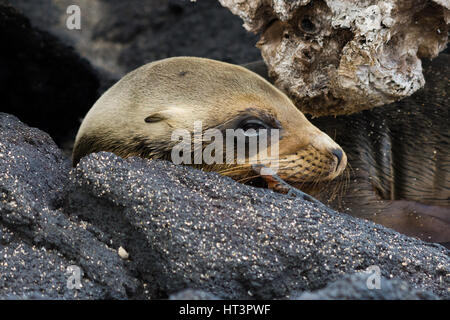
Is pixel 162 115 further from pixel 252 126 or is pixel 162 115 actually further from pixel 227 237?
pixel 227 237

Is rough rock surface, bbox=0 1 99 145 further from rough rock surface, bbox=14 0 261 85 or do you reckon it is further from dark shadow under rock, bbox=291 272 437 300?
dark shadow under rock, bbox=291 272 437 300

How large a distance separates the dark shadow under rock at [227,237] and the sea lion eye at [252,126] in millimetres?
353

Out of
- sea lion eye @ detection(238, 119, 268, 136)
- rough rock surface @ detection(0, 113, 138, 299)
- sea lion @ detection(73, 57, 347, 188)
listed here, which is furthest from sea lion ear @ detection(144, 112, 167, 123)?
rough rock surface @ detection(0, 113, 138, 299)

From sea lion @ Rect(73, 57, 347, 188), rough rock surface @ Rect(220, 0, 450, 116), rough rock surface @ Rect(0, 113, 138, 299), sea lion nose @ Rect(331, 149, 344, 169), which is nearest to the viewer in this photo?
rough rock surface @ Rect(0, 113, 138, 299)

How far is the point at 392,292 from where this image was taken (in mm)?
1037

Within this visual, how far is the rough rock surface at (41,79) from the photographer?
3037mm

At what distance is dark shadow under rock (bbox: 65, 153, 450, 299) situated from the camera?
1195 millimetres

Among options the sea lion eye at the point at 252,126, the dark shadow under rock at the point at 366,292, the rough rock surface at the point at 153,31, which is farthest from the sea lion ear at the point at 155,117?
the rough rock surface at the point at 153,31

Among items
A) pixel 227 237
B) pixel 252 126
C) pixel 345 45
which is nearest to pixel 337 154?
pixel 252 126

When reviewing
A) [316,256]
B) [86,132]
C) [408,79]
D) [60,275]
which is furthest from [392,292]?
[408,79]

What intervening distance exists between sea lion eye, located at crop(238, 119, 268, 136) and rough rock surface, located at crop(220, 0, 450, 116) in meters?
0.49

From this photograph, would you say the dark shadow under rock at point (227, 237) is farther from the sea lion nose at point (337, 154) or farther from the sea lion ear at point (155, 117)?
the sea lion nose at point (337, 154)

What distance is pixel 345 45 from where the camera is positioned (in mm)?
2062

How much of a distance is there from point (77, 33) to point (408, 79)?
2114 mm
